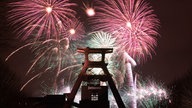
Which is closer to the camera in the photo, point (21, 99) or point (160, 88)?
→ point (21, 99)

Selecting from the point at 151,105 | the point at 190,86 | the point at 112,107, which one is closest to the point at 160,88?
the point at 151,105

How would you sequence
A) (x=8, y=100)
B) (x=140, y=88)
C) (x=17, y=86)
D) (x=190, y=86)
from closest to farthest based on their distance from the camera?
(x=8, y=100) → (x=17, y=86) → (x=190, y=86) → (x=140, y=88)

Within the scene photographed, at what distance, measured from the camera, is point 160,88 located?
1377 inches

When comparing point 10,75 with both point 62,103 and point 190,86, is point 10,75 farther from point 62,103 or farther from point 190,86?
point 190,86

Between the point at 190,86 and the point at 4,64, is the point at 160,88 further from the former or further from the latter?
the point at 4,64

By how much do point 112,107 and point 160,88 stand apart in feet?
26.0

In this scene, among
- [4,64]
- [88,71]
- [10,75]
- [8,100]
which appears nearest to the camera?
[88,71]

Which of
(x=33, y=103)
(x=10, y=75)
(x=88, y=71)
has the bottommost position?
(x=33, y=103)

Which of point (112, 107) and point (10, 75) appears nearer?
point (10, 75)

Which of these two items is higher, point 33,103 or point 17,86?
point 17,86

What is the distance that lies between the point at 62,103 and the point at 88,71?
2925 millimetres

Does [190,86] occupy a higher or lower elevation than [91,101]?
higher

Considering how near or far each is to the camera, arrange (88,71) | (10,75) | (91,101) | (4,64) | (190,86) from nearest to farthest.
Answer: (91,101) → (88,71) → (4,64) → (10,75) → (190,86)

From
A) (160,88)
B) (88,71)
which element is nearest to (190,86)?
(160,88)
